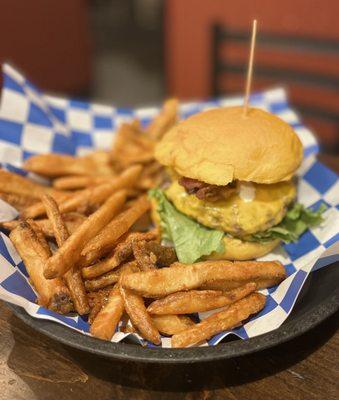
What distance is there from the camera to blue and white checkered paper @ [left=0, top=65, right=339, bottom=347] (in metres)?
1.58

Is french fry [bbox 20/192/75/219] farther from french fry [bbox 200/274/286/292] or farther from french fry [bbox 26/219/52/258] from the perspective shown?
french fry [bbox 200/274/286/292]

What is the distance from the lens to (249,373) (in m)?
1.46

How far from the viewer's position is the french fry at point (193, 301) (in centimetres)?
148

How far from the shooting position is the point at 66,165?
2314 millimetres

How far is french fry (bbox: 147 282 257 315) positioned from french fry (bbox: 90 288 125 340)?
103 millimetres

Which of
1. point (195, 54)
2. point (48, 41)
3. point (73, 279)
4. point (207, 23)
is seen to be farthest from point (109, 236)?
point (48, 41)

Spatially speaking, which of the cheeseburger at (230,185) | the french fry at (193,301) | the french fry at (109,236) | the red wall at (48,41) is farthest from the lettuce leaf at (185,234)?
the red wall at (48,41)

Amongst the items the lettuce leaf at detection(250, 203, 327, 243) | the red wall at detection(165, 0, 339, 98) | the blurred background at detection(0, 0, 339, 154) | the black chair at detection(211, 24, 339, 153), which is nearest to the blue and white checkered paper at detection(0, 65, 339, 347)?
the lettuce leaf at detection(250, 203, 327, 243)

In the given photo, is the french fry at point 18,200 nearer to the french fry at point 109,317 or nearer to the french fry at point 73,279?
the french fry at point 73,279

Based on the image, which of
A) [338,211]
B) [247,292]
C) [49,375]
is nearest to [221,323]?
[247,292]

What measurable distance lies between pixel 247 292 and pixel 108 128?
1707mm

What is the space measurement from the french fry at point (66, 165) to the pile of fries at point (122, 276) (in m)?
0.26

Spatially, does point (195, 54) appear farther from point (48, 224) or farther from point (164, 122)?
point (48, 224)

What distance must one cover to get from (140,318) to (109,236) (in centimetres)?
35
